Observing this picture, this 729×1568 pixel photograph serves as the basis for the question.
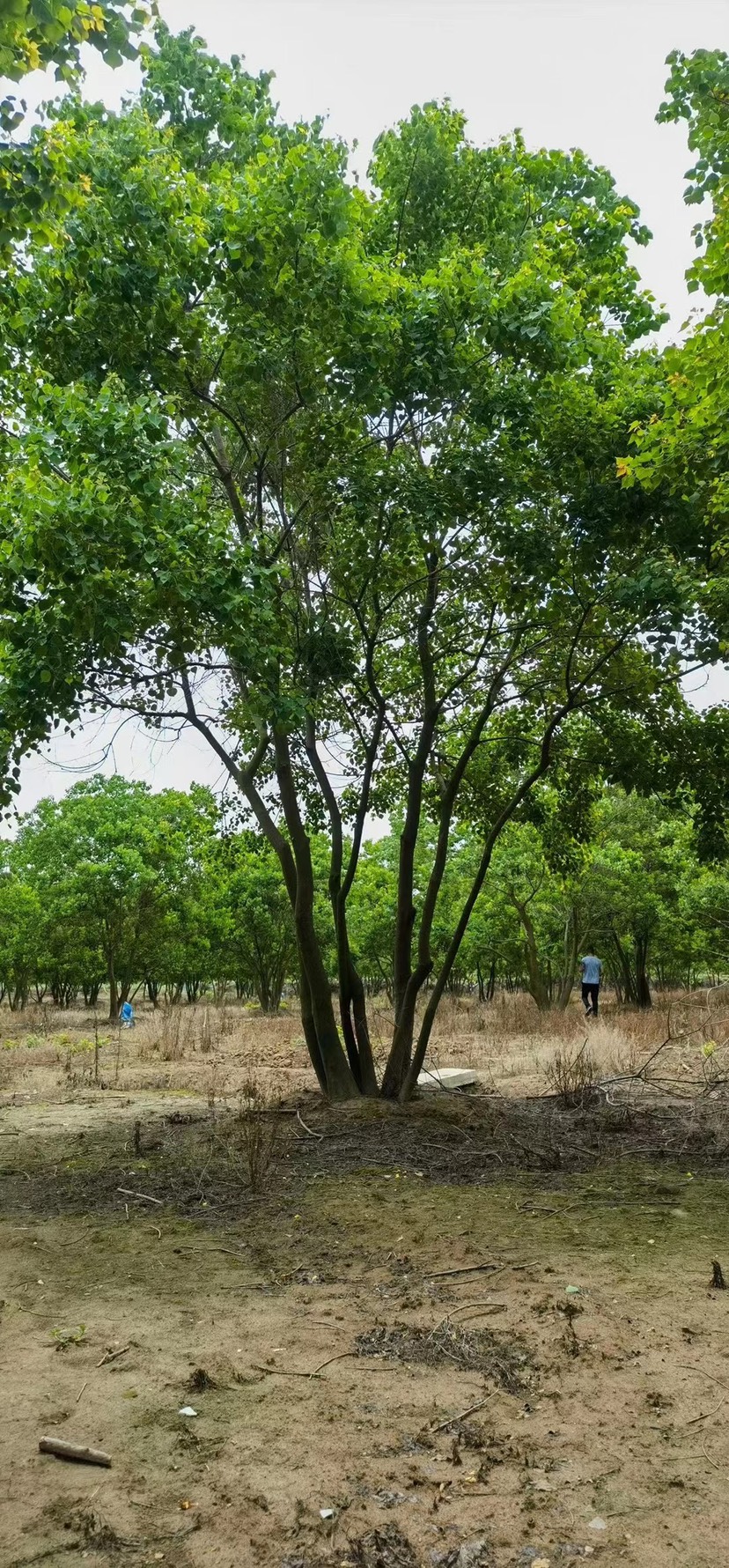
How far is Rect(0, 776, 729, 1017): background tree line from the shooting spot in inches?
1078

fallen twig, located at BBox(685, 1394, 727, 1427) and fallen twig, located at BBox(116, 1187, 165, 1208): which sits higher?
fallen twig, located at BBox(116, 1187, 165, 1208)

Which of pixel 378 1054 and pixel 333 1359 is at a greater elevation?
pixel 378 1054

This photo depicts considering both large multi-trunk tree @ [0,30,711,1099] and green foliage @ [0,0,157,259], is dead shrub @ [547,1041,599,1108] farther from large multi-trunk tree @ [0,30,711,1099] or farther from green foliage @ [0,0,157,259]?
green foliage @ [0,0,157,259]

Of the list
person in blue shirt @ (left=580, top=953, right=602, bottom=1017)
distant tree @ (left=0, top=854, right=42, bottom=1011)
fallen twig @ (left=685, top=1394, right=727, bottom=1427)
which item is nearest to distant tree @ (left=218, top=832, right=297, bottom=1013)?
distant tree @ (left=0, top=854, right=42, bottom=1011)

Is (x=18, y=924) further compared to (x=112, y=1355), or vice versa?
(x=18, y=924)

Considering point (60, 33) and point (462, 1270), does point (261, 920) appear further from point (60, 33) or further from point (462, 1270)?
point (60, 33)

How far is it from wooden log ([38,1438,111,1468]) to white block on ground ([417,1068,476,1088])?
807cm

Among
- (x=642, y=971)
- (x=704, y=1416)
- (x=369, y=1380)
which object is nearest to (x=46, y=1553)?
(x=369, y=1380)

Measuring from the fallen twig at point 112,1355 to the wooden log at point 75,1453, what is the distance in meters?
0.76

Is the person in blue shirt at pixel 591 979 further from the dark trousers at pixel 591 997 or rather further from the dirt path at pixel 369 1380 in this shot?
the dirt path at pixel 369 1380

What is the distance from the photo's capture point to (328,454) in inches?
337

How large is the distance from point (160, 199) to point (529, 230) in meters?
4.03

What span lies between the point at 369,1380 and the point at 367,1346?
1.09ft

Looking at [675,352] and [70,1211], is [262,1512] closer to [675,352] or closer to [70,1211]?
[70,1211]
